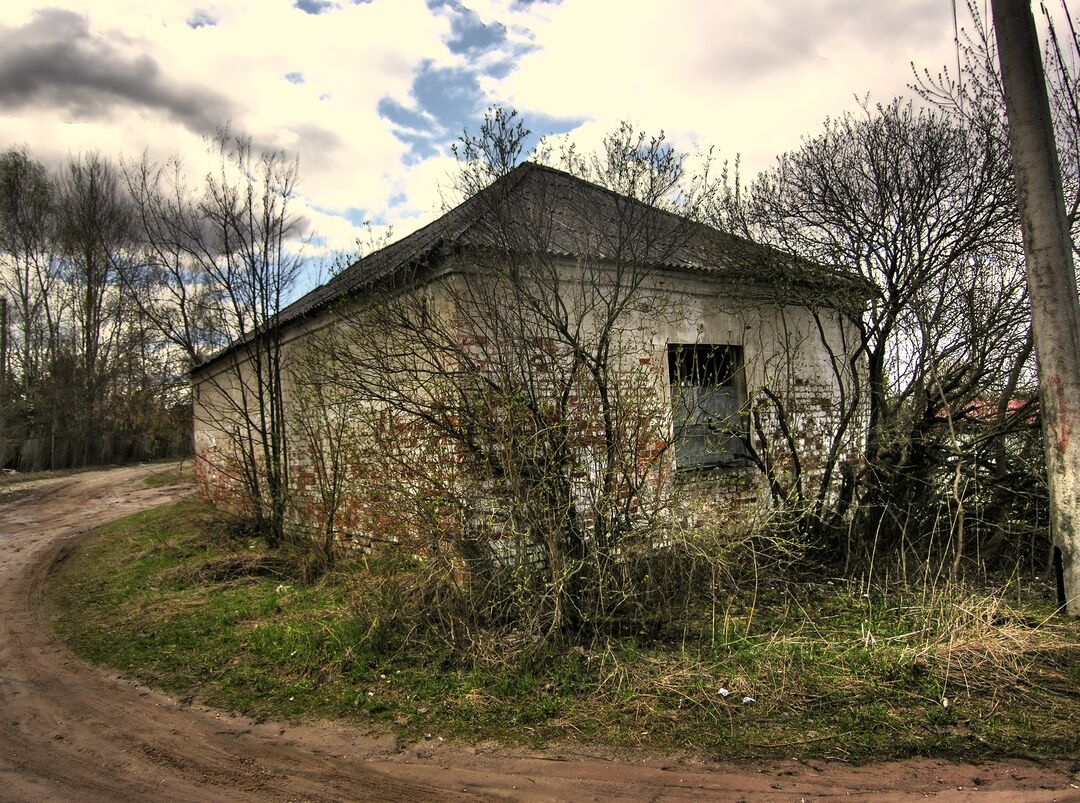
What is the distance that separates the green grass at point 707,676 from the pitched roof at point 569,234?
8.66ft

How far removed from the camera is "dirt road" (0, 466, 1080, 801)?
10.2 feet

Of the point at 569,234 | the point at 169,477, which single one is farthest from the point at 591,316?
the point at 169,477

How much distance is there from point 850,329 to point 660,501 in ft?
16.1

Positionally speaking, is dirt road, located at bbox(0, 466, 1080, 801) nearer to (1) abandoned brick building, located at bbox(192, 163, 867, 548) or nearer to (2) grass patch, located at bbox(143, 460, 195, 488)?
(1) abandoned brick building, located at bbox(192, 163, 867, 548)

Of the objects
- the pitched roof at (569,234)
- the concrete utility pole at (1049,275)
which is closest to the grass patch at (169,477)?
the pitched roof at (569,234)

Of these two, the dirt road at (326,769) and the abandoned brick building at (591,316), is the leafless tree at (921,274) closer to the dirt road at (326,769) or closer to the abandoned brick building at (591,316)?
the abandoned brick building at (591,316)

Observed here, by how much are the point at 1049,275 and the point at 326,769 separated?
594 centimetres

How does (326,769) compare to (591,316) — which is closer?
(326,769)

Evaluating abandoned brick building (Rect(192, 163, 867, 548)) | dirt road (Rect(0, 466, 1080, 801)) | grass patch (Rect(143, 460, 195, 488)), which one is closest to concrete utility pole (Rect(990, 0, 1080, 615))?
abandoned brick building (Rect(192, 163, 867, 548))

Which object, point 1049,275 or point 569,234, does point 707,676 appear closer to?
point 569,234

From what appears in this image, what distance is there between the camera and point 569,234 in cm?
621

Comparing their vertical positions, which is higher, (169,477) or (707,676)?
(169,477)

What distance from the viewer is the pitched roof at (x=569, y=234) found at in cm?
537

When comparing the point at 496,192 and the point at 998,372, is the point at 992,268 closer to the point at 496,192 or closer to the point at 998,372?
the point at 998,372
